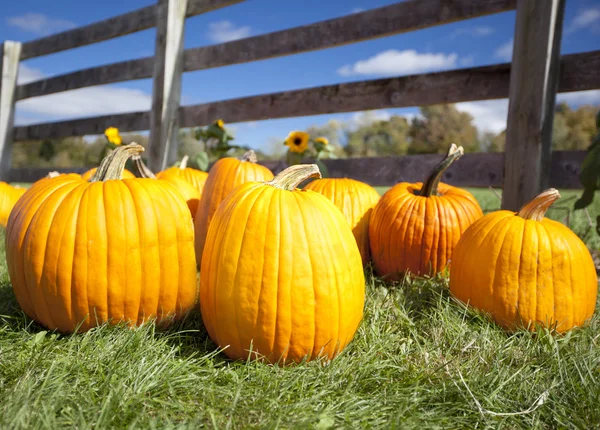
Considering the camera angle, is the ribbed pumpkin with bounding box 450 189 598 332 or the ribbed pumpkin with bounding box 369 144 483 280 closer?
the ribbed pumpkin with bounding box 450 189 598 332

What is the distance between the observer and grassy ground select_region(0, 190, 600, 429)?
3.49 feet

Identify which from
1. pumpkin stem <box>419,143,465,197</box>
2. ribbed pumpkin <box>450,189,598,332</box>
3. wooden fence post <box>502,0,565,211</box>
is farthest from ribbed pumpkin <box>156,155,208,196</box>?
wooden fence post <box>502,0,565,211</box>

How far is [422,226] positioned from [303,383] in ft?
4.18

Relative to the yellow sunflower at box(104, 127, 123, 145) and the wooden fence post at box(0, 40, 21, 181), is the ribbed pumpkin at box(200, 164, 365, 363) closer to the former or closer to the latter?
the yellow sunflower at box(104, 127, 123, 145)

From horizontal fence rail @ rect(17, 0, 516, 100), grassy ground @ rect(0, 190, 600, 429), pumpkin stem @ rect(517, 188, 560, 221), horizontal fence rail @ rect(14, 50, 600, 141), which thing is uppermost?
horizontal fence rail @ rect(17, 0, 516, 100)

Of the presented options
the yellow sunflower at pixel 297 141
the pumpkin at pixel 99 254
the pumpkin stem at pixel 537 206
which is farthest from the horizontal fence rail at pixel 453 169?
the pumpkin at pixel 99 254

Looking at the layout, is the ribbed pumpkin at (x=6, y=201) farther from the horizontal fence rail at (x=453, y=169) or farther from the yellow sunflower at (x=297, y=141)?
the horizontal fence rail at (x=453, y=169)

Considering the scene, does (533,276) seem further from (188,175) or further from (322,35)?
(322,35)

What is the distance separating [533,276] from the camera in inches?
70.1

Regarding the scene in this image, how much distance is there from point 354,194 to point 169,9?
3.77 meters

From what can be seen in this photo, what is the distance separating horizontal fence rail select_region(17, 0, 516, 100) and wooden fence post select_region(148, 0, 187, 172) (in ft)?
0.57

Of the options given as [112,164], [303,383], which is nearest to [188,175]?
[112,164]

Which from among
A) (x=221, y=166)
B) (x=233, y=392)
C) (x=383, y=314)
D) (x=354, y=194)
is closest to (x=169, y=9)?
(x=221, y=166)

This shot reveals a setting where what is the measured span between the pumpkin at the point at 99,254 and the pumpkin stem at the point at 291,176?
39 cm
